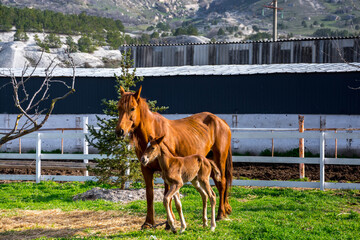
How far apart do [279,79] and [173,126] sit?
16.8m

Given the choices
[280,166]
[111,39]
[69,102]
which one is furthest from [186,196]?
[111,39]

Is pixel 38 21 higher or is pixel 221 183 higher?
pixel 38 21

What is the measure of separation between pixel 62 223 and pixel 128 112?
9.15 feet

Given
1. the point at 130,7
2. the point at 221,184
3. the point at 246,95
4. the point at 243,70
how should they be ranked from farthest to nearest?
the point at 130,7 < the point at 243,70 < the point at 246,95 < the point at 221,184

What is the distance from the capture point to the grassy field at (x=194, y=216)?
6715 millimetres

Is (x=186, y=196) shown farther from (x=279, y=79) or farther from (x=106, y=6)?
(x=106, y=6)

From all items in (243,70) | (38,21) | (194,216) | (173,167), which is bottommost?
(194,216)

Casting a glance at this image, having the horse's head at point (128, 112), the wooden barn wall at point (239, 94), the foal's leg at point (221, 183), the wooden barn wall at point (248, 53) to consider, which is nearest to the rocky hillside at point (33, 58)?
the wooden barn wall at point (248, 53)

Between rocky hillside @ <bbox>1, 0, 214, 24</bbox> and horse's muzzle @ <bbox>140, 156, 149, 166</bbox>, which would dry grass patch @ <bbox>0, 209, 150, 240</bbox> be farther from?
rocky hillside @ <bbox>1, 0, 214, 24</bbox>

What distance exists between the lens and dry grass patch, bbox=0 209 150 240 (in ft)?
23.1

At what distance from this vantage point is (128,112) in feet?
20.9

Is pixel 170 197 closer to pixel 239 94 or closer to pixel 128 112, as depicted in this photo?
pixel 128 112

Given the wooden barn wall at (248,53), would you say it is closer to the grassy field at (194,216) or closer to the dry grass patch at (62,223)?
the grassy field at (194,216)

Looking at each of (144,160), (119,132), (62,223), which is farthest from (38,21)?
(144,160)
